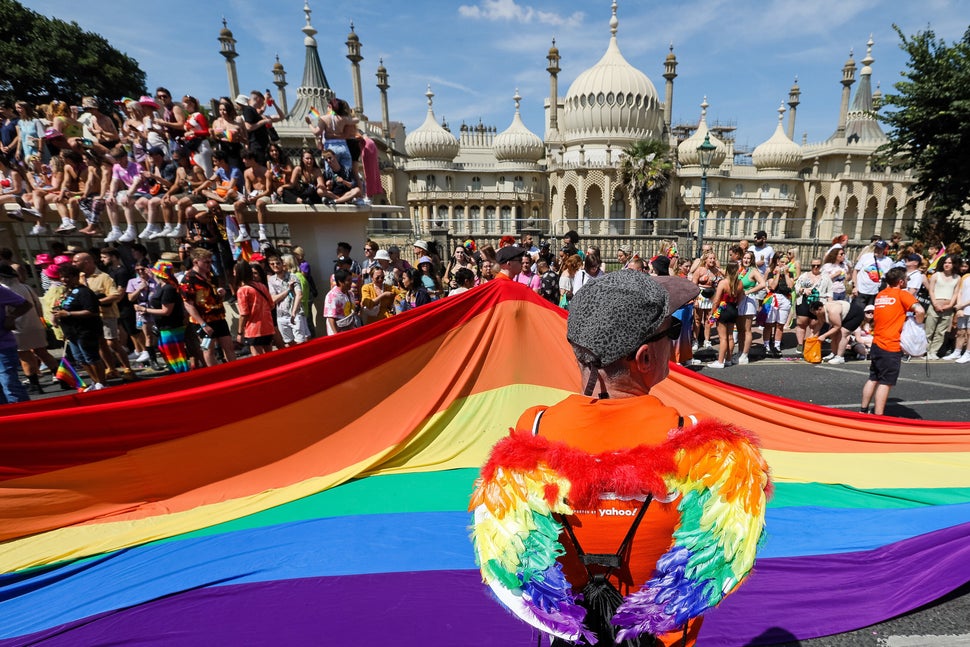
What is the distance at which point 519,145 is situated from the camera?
5009 centimetres

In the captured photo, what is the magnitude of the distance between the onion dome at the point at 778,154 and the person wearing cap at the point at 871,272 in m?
49.2

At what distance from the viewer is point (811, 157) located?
50.8 metres

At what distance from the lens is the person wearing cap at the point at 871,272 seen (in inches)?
328

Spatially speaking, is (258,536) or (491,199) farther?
(491,199)

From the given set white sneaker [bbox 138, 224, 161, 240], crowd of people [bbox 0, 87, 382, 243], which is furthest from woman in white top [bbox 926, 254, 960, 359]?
white sneaker [bbox 138, 224, 161, 240]

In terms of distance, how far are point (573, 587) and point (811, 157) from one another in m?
63.7

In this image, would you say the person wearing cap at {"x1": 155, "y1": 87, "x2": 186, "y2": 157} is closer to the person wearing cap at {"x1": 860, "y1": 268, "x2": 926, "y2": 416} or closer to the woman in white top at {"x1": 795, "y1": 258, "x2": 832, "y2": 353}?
the person wearing cap at {"x1": 860, "y1": 268, "x2": 926, "y2": 416}

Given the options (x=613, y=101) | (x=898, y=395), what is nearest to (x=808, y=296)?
(x=898, y=395)

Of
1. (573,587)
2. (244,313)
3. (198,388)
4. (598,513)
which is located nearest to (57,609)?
(198,388)

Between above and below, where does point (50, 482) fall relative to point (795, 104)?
below

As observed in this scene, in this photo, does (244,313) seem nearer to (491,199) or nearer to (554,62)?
(491,199)

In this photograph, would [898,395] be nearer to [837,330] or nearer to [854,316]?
[854,316]

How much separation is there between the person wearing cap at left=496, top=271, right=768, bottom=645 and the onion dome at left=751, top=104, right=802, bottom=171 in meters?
59.9

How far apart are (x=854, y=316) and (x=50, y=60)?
4888 cm
